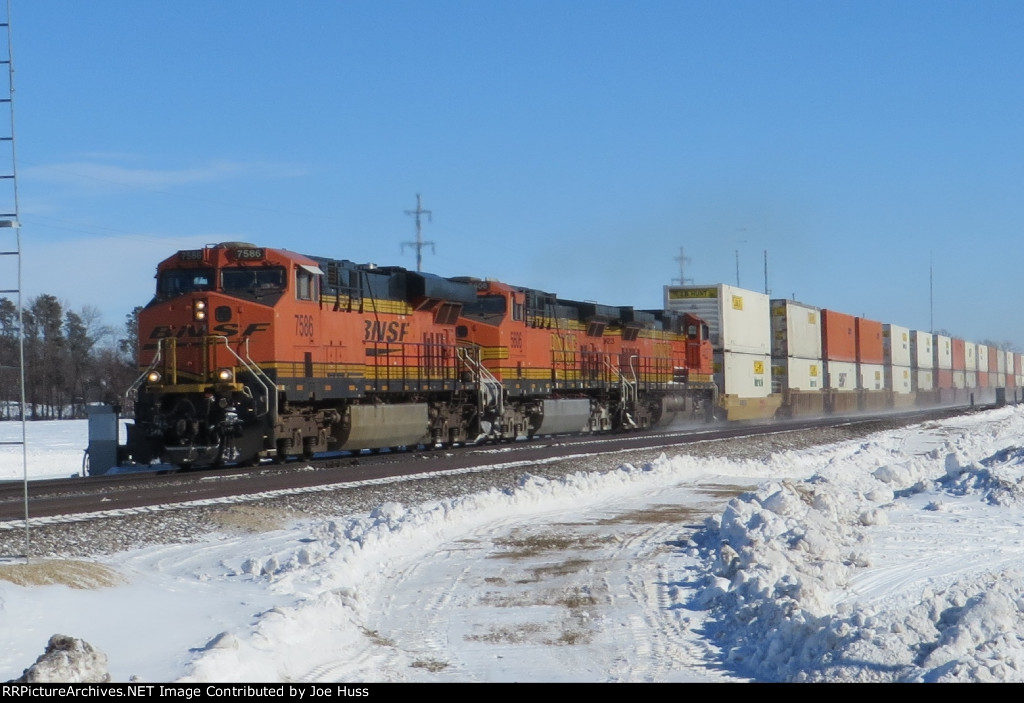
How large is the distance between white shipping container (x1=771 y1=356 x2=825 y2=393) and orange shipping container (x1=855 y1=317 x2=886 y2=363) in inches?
286

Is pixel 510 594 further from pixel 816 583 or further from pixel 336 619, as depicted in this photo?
pixel 816 583

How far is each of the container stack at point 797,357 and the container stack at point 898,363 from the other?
36.4 feet

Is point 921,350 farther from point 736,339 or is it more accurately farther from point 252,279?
point 252,279

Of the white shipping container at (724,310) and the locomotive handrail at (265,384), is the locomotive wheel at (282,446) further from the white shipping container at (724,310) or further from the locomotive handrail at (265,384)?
the white shipping container at (724,310)

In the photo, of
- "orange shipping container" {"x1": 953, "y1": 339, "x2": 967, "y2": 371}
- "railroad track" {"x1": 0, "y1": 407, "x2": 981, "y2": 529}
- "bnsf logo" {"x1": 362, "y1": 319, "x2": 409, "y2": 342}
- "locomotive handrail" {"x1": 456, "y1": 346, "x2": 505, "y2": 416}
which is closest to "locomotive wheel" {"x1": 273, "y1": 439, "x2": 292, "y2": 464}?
"railroad track" {"x1": 0, "y1": 407, "x2": 981, "y2": 529}

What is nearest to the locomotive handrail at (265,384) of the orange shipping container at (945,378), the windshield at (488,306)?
the windshield at (488,306)

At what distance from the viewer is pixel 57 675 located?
5262 millimetres

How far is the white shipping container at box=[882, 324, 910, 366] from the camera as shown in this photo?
195 ft

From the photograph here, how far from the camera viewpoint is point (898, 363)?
61219mm

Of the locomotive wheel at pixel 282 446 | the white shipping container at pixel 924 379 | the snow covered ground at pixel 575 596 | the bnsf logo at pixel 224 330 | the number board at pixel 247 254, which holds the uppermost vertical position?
the number board at pixel 247 254

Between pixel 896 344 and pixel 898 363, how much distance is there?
49.7 inches

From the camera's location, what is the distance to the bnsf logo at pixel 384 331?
2203cm

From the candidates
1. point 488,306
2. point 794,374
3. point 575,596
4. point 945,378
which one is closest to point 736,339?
point 794,374
